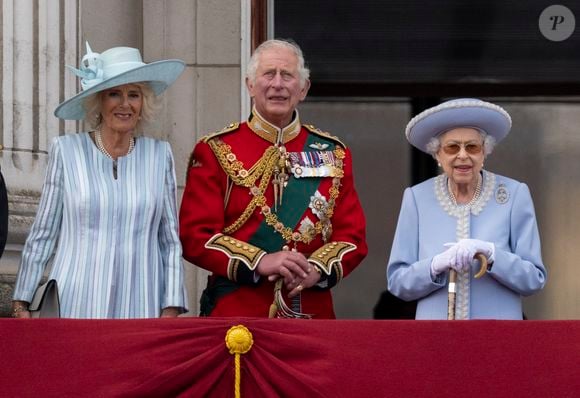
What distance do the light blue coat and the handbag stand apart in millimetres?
1150

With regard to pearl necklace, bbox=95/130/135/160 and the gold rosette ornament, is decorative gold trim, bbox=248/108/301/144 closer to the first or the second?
pearl necklace, bbox=95/130/135/160

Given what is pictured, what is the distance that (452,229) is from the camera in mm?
6477

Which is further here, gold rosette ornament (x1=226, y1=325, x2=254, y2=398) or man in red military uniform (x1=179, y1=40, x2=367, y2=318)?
man in red military uniform (x1=179, y1=40, x2=367, y2=318)

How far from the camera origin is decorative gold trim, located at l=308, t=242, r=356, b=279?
6.50 metres

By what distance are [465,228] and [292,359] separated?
1.00 meters

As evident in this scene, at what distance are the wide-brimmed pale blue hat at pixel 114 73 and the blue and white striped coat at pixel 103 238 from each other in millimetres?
166

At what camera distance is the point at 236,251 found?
6.48 meters

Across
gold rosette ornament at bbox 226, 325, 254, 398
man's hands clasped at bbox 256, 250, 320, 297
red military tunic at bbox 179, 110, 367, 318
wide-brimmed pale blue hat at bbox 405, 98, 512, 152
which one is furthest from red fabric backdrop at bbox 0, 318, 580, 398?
wide-brimmed pale blue hat at bbox 405, 98, 512, 152

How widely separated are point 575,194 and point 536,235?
106 inches

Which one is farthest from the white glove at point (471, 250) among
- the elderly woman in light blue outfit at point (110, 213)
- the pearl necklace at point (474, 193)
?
the elderly woman in light blue outfit at point (110, 213)

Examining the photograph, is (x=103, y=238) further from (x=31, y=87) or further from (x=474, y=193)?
(x=31, y=87)

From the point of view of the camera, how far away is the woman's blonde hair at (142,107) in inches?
257

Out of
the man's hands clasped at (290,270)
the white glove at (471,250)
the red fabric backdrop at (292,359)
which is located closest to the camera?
the red fabric backdrop at (292,359)

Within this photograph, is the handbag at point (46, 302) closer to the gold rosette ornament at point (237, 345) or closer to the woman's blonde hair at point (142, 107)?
the woman's blonde hair at point (142, 107)
